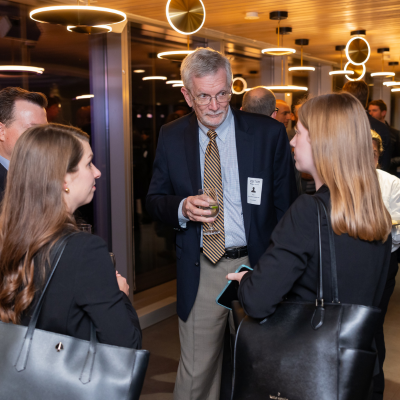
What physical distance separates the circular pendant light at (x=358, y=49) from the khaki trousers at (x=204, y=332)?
508cm

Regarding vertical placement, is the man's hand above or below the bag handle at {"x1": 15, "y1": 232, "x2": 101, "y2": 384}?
above

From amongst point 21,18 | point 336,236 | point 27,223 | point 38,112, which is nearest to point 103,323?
point 27,223

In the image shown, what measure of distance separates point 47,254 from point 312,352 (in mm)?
826

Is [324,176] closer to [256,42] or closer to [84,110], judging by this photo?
[84,110]

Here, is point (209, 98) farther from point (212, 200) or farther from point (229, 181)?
point (212, 200)

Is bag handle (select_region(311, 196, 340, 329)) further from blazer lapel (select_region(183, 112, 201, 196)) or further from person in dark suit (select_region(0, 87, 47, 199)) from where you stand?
person in dark suit (select_region(0, 87, 47, 199))

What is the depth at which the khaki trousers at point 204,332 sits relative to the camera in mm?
2381

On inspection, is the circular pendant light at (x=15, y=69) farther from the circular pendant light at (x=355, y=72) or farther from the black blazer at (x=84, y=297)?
the circular pendant light at (x=355, y=72)

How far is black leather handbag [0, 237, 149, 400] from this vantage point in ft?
4.32

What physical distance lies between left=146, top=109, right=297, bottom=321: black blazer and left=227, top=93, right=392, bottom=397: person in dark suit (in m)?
0.75

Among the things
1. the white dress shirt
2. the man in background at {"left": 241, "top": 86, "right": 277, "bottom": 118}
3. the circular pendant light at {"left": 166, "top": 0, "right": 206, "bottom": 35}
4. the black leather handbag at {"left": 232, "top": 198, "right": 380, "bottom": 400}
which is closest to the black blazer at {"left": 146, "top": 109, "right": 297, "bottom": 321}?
the white dress shirt

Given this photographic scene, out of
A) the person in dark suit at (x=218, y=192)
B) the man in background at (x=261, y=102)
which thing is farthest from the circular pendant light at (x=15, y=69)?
the person in dark suit at (x=218, y=192)

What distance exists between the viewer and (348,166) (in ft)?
5.07

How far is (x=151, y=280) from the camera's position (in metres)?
5.83
